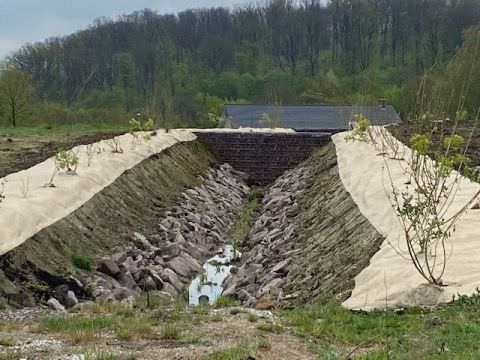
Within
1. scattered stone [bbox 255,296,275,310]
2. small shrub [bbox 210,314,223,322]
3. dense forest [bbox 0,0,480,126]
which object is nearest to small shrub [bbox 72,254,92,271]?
scattered stone [bbox 255,296,275,310]

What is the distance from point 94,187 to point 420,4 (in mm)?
58313

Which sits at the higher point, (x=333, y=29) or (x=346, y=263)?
(x=333, y=29)

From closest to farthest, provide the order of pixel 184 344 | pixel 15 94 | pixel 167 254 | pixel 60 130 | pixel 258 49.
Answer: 1. pixel 184 344
2. pixel 167 254
3. pixel 60 130
4. pixel 15 94
5. pixel 258 49

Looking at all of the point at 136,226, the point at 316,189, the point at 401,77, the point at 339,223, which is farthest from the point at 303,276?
the point at 401,77

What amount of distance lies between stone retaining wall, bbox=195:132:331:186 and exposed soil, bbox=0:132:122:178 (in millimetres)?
4049

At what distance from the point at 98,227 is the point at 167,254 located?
3.74 feet

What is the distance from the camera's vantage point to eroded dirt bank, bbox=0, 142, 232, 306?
22.2ft

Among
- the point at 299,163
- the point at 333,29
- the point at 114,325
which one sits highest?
the point at 333,29

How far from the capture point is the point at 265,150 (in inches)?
803

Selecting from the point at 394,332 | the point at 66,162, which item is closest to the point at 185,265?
the point at 66,162

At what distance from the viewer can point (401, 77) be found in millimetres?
51875

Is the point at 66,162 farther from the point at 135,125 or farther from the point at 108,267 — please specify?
the point at 135,125

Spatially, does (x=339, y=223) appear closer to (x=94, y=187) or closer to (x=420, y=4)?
(x=94, y=187)

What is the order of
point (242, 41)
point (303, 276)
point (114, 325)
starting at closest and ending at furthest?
1. point (114, 325)
2. point (303, 276)
3. point (242, 41)
